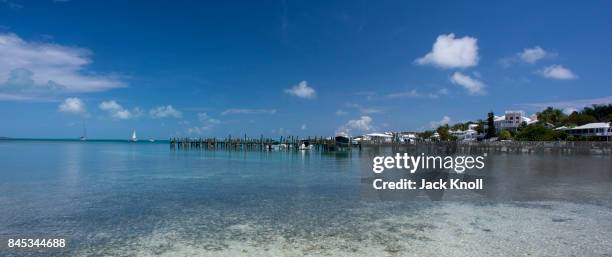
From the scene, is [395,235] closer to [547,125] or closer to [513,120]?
[547,125]

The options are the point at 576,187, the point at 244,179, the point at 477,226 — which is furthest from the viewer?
the point at 244,179

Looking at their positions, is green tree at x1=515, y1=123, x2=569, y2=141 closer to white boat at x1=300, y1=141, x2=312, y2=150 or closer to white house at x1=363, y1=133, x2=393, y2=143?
white house at x1=363, y1=133, x2=393, y2=143

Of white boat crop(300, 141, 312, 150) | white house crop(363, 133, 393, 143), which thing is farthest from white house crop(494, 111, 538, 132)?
white boat crop(300, 141, 312, 150)

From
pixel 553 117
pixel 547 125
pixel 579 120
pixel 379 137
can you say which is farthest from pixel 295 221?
pixel 553 117

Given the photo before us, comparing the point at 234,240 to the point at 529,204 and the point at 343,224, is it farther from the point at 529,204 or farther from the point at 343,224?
the point at 529,204

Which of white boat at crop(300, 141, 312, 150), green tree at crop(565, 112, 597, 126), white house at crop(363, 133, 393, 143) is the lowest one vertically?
white boat at crop(300, 141, 312, 150)

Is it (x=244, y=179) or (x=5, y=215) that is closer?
(x=5, y=215)

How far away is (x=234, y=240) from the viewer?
359 inches

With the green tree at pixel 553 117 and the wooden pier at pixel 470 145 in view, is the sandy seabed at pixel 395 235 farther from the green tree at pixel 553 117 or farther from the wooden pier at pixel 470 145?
the green tree at pixel 553 117

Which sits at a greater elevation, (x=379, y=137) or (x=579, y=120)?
(x=579, y=120)

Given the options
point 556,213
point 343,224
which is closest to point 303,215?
point 343,224

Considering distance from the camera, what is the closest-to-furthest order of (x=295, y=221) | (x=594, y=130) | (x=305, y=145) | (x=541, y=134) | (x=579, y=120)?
(x=295, y=221) → (x=594, y=130) → (x=541, y=134) → (x=305, y=145) → (x=579, y=120)

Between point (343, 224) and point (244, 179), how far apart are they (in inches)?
477

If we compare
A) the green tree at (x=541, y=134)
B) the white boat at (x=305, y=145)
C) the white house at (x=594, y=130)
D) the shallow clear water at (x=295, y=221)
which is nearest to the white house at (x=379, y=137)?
the white boat at (x=305, y=145)
